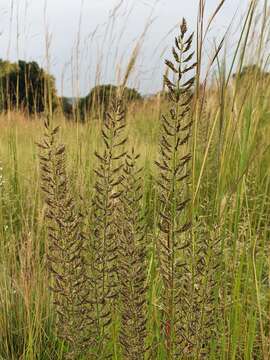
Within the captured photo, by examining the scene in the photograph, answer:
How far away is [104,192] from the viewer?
106 centimetres

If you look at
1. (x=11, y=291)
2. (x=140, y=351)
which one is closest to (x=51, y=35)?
(x=11, y=291)

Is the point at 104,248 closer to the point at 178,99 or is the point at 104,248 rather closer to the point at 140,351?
the point at 140,351

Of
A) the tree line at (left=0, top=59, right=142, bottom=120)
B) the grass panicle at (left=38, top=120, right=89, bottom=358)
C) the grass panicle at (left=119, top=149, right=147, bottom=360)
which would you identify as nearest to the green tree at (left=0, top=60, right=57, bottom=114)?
the tree line at (left=0, top=59, right=142, bottom=120)

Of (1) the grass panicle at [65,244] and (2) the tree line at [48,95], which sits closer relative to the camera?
(1) the grass panicle at [65,244]

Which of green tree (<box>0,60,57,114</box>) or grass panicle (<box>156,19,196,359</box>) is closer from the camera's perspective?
grass panicle (<box>156,19,196,359</box>)

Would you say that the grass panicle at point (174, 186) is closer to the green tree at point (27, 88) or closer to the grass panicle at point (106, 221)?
the grass panicle at point (106, 221)

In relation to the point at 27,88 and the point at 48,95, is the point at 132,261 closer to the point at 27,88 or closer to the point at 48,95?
the point at 48,95

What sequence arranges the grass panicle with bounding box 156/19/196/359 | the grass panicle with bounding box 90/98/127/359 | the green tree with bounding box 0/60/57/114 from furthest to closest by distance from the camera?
the green tree with bounding box 0/60/57/114 < the grass panicle with bounding box 90/98/127/359 < the grass panicle with bounding box 156/19/196/359

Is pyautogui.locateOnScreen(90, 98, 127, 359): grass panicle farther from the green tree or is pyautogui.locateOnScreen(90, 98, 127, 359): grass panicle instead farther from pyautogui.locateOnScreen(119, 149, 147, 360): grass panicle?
the green tree

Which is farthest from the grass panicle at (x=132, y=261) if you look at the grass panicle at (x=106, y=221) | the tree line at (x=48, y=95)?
the tree line at (x=48, y=95)

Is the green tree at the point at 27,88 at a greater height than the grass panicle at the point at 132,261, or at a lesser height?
greater

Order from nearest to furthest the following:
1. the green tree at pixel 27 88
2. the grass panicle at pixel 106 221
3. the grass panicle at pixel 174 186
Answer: the grass panicle at pixel 174 186 < the grass panicle at pixel 106 221 < the green tree at pixel 27 88

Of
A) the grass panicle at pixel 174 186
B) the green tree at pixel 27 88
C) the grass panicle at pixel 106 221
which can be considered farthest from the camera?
the green tree at pixel 27 88

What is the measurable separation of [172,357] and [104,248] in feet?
0.91
